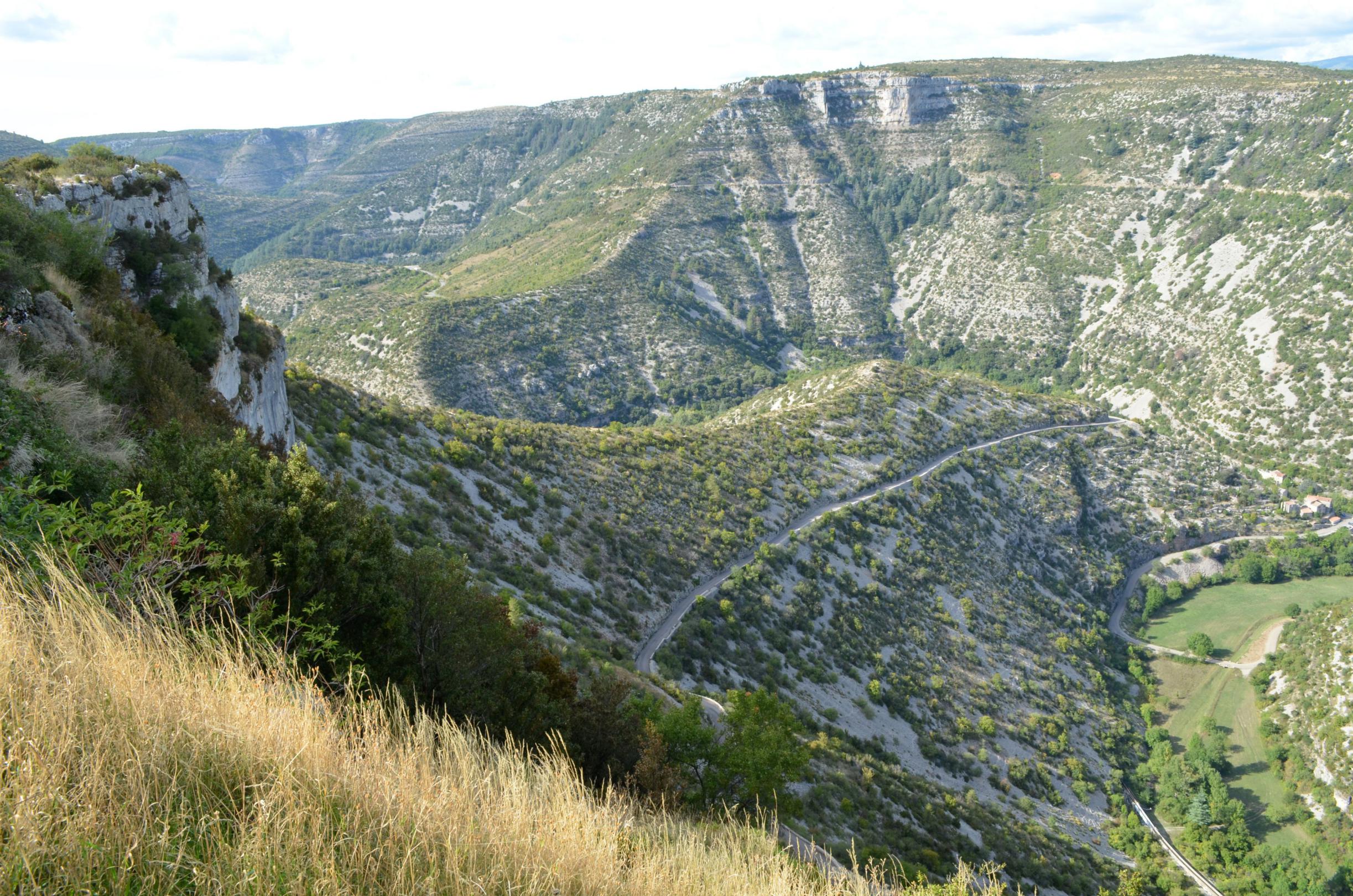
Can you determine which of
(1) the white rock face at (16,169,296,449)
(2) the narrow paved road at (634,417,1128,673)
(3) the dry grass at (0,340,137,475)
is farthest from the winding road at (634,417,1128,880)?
(1) the white rock face at (16,169,296,449)

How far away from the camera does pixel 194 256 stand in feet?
66.7

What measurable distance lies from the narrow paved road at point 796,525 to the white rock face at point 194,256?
16656 mm

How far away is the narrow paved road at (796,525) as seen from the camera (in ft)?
114

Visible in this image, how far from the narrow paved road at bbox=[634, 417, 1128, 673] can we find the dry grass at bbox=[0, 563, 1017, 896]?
953 inches

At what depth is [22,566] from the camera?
5559 mm

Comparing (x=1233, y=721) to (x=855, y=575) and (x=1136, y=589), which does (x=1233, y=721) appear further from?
(x=855, y=575)

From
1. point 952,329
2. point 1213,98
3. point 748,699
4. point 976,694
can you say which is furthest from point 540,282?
point 1213,98

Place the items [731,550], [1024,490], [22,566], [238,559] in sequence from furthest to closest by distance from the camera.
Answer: [1024,490] → [731,550] → [238,559] → [22,566]

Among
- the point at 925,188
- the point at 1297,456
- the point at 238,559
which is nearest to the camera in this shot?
the point at 238,559

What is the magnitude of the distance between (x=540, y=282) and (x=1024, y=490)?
73227 mm

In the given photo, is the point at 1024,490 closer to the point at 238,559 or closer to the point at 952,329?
the point at 952,329

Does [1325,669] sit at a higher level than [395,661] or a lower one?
lower

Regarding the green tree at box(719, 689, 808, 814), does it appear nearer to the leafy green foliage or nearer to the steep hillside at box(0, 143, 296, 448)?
the steep hillside at box(0, 143, 296, 448)

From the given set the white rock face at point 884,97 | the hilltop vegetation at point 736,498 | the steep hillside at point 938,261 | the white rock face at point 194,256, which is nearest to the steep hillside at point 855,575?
the hilltop vegetation at point 736,498
